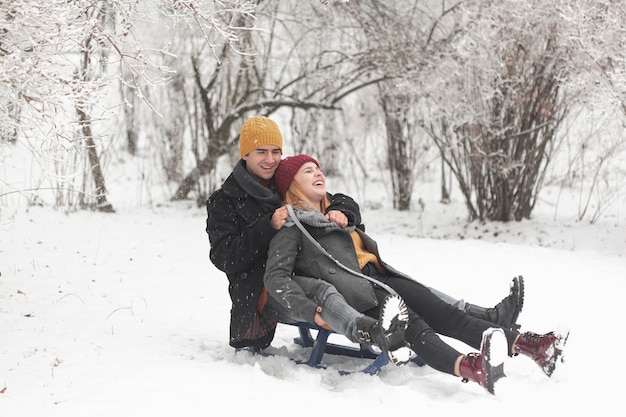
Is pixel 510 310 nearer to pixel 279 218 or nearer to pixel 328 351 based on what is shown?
pixel 328 351

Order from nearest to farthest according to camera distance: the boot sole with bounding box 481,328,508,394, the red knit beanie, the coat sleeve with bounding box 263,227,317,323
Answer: the boot sole with bounding box 481,328,508,394 < the coat sleeve with bounding box 263,227,317,323 < the red knit beanie

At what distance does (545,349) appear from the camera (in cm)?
316

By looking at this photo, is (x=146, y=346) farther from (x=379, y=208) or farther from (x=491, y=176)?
(x=379, y=208)

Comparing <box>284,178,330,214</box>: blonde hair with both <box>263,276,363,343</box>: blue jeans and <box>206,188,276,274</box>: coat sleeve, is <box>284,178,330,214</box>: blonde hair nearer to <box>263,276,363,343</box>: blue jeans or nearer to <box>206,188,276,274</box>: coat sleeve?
<box>206,188,276,274</box>: coat sleeve

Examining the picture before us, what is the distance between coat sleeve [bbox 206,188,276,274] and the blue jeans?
0.23 m

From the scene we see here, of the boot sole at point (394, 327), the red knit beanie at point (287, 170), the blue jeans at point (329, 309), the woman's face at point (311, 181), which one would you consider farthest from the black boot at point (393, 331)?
the red knit beanie at point (287, 170)

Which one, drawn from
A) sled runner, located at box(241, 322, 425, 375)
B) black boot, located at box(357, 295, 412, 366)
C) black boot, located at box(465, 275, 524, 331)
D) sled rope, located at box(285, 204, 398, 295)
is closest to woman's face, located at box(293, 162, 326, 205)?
sled rope, located at box(285, 204, 398, 295)

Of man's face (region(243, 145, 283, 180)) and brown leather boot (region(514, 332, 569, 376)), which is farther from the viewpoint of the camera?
man's face (region(243, 145, 283, 180))

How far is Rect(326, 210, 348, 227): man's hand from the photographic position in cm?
355

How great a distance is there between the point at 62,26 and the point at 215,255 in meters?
1.52

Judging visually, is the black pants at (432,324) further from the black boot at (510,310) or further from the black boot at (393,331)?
the black boot at (393,331)

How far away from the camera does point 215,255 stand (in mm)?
3568

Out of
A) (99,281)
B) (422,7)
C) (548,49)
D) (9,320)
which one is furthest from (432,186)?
(9,320)

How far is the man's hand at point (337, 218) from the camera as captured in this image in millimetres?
3546
